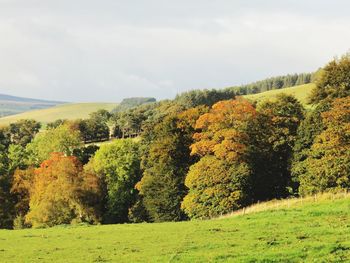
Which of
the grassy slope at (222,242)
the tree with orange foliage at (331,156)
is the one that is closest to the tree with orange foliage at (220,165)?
the tree with orange foliage at (331,156)

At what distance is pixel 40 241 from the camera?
124 ft

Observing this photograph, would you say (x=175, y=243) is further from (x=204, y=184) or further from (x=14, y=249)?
(x=204, y=184)

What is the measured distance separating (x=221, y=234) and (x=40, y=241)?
50.7 ft

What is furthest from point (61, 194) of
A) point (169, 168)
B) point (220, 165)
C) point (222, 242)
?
point (222, 242)

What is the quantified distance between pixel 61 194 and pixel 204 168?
25.0 m

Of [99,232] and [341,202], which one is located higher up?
[341,202]

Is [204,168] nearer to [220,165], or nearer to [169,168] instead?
[220,165]

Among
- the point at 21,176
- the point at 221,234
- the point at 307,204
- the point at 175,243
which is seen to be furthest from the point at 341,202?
the point at 21,176

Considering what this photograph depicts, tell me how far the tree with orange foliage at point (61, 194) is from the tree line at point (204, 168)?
0.16 m

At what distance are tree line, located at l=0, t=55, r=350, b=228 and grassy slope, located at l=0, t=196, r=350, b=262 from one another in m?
18.9

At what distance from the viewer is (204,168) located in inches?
2456

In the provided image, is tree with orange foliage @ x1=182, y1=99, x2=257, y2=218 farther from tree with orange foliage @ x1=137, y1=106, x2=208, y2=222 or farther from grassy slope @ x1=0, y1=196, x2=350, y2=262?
grassy slope @ x1=0, y1=196, x2=350, y2=262

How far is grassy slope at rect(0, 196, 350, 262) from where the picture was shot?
71.0 feet

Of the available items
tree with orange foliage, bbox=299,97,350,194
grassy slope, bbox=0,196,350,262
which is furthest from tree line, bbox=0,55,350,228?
grassy slope, bbox=0,196,350,262
